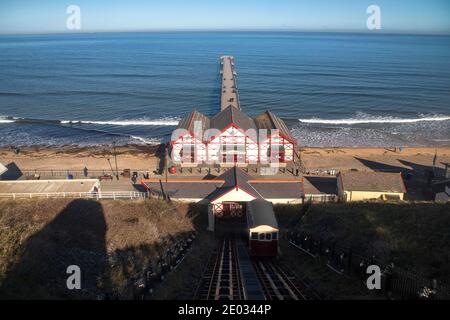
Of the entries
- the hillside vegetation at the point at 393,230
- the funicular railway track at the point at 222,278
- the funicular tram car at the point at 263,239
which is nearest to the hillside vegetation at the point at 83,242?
the funicular railway track at the point at 222,278

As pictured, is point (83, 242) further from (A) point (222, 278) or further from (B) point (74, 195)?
(B) point (74, 195)

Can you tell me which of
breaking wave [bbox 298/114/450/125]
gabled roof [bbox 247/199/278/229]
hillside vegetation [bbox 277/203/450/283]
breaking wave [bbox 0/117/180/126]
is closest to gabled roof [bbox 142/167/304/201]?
hillside vegetation [bbox 277/203/450/283]

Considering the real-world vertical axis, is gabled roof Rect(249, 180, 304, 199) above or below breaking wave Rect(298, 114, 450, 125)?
below

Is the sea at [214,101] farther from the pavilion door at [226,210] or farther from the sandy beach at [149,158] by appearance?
the pavilion door at [226,210]

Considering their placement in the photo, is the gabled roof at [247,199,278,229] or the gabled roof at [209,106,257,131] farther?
the gabled roof at [209,106,257,131]

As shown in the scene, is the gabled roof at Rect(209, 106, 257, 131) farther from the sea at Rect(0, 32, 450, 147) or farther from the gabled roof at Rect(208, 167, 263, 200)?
the sea at Rect(0, 32, 450, 147)

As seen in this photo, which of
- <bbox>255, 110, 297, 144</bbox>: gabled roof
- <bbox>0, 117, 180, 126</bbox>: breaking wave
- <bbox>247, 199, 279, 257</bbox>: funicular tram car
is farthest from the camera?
<bbox>0, 117, 180, 126</bbox>: breaking wave
